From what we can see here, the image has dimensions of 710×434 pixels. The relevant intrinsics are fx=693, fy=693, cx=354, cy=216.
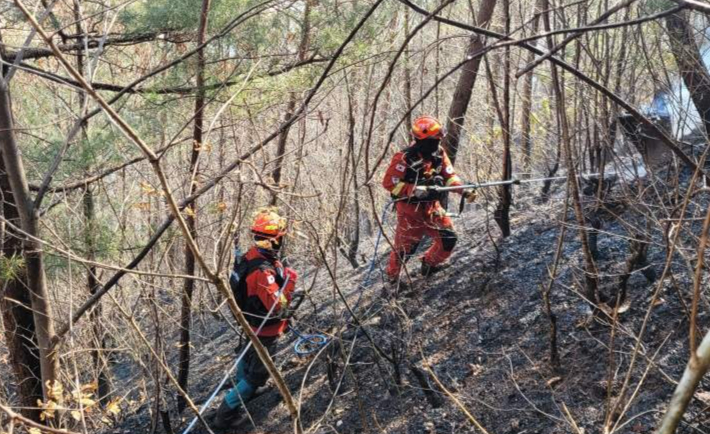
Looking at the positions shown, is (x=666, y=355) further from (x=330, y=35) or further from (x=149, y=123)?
(x=149, y=123)

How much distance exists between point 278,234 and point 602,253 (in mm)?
3092

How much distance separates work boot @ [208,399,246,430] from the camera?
20.6 ft

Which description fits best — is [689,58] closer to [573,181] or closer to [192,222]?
[573,181]

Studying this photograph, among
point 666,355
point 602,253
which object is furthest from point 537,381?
point 602,253

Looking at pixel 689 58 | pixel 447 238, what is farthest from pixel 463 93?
pixel 689 58

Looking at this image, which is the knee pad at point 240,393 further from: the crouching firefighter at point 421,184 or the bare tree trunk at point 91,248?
the crouching firefighter at point 421,184

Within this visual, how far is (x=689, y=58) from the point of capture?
16.9 ft

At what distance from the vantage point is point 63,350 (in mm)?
5797

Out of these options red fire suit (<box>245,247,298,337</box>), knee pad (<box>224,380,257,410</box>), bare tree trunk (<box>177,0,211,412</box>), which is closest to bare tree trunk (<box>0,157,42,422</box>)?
bare tree trunk (<box>177,0,211,412</box>)

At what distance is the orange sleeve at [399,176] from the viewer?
7.14 metres

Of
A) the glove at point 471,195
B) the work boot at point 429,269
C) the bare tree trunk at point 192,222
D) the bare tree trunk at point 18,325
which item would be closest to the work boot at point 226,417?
the bare tree trunk at point 192,222

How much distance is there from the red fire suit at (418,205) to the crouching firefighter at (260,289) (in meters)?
1.51

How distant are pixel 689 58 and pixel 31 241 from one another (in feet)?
15.9

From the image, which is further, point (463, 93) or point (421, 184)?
point (463, 93)
